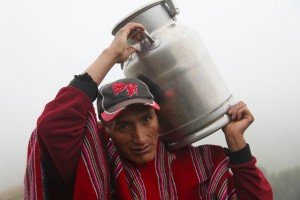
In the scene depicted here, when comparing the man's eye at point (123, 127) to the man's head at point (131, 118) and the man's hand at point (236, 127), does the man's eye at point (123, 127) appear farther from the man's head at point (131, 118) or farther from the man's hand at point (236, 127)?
the man's hand at point (236, 127)

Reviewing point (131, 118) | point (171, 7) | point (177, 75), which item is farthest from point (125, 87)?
point (171, 7)

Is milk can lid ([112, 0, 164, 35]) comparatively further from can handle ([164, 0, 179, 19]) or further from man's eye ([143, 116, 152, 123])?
man's eye ([143, 116, 152, 123])

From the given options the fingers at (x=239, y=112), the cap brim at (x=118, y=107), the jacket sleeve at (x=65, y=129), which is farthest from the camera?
the fingers at (x=239, y=112)

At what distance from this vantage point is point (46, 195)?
4.57ft

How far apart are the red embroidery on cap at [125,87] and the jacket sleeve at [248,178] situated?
2.04 feet

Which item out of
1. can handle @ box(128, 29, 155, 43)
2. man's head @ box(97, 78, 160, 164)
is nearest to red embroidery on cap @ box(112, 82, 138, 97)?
man's head @ box(97, 78, 160, 164)

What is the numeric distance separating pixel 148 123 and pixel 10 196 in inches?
187

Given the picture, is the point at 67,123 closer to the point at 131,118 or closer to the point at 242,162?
the point at 131,118

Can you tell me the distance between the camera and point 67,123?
1352 millimetres

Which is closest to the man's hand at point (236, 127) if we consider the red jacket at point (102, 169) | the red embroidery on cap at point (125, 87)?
the red jacket at point (102, 169)

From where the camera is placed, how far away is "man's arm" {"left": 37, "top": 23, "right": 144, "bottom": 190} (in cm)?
132

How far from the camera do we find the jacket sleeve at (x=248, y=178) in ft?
5.57

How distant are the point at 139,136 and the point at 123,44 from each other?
44 centimetres

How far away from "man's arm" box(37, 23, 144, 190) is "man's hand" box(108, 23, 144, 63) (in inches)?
6.0
